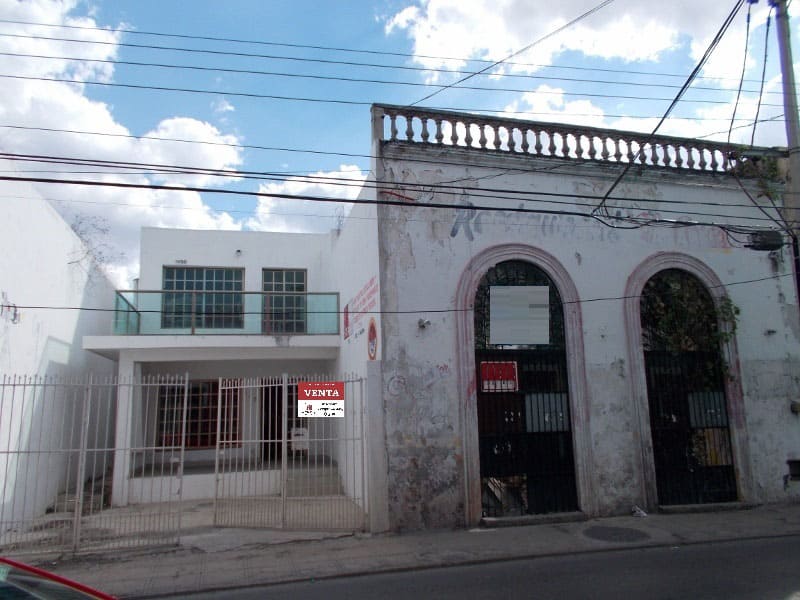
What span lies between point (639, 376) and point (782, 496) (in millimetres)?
3673

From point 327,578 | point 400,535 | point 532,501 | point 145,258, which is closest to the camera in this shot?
point 327,578

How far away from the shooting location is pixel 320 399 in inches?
391

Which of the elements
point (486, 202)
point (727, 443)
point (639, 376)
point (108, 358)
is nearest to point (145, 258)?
point (108, 358)

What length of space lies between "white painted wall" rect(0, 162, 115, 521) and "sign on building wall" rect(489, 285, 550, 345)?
6.57m

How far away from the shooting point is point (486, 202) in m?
10.6

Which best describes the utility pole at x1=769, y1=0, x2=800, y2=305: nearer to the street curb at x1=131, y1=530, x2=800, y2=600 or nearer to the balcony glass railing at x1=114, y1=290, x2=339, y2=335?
the street curb at x1=131, y1=530, x2=800, y2=600

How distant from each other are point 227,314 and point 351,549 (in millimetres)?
7443

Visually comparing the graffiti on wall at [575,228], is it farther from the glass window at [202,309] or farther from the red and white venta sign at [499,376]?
the glass window at [202,309]

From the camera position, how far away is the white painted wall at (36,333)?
9.71m

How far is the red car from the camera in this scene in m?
2.54

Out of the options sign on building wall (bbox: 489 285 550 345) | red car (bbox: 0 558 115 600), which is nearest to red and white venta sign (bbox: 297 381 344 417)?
sign on building wall (bbox: 489 285 550 345)

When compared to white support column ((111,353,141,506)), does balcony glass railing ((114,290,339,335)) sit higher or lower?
higher

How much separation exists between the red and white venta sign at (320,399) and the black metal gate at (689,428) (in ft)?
18.7

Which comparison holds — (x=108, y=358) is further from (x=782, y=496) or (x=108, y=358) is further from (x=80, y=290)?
(x=782, y=496)
